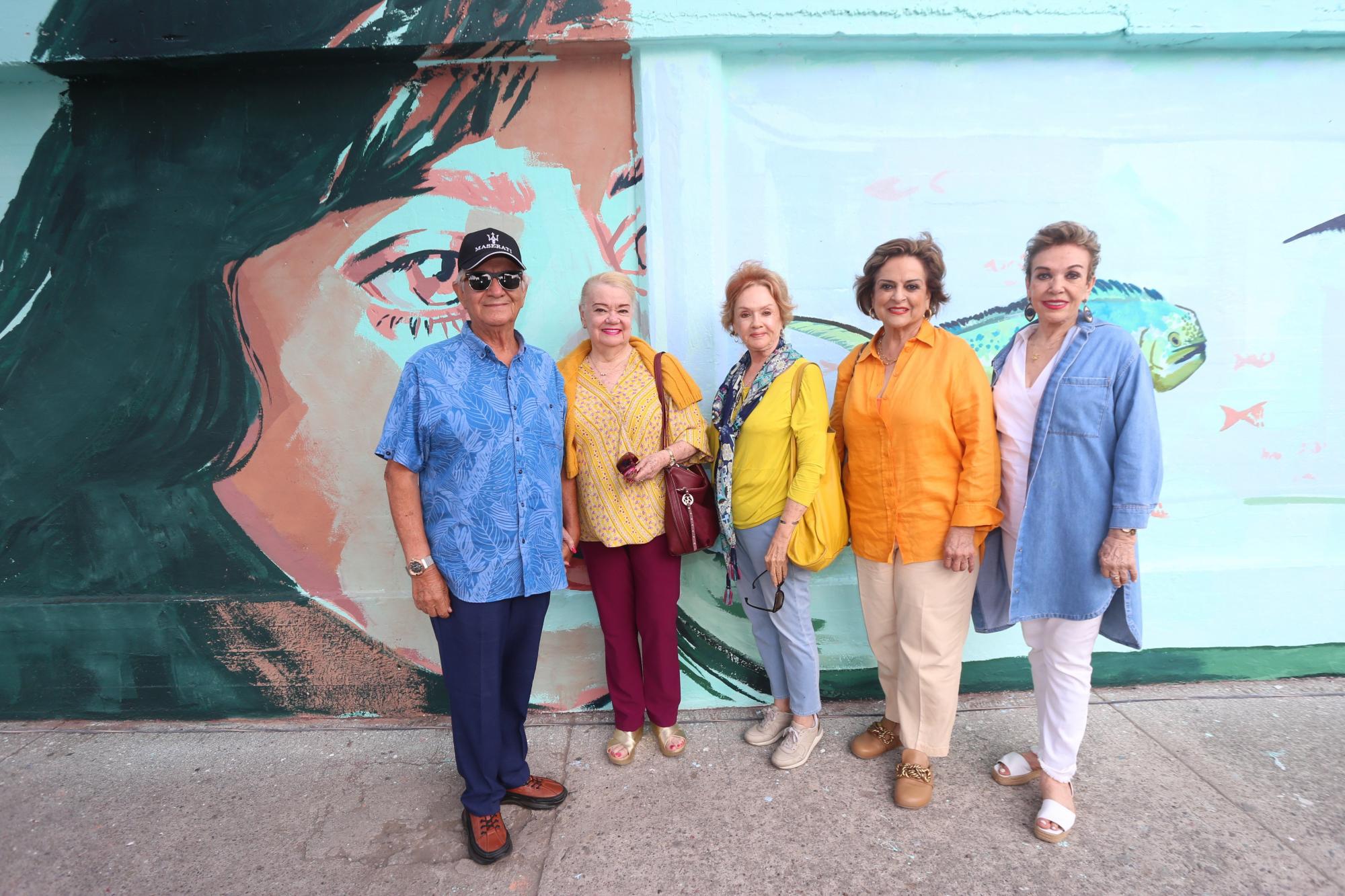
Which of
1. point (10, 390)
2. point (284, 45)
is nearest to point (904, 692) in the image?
point (284, 45)

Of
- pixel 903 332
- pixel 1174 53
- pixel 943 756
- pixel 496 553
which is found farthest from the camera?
pixel 1174 53

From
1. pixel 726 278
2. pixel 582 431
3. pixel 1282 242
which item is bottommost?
pixel 582 431

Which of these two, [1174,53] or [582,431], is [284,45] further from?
[1174,53]

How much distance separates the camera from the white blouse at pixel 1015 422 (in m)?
2.26

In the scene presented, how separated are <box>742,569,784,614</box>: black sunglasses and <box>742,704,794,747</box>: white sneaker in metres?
0.53

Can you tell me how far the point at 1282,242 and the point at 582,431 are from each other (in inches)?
138

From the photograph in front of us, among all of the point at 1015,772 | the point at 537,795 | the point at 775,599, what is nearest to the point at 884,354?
the point at 775,599

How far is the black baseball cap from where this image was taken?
2.09m

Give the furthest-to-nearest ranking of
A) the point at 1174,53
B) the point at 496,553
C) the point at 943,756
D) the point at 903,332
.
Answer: the point at 1174,53, the point at 943,756, the point at 903,332, the point at 496,553

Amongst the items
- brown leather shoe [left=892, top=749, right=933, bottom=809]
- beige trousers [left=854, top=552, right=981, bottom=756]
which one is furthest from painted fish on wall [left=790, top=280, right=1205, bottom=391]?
brown leather shoe [left=892, top=749, right=933, bottom=809]

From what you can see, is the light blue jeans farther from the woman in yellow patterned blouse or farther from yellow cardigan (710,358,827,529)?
the woman in yellow patterned blouse

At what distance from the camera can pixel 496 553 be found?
7.16 ft

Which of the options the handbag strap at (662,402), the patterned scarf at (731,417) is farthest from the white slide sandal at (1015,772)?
the handbag strap at (662,402)

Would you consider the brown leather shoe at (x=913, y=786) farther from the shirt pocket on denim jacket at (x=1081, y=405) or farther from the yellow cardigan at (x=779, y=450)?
the shirt pocket on denim jacket at (x=1081, y=405)
